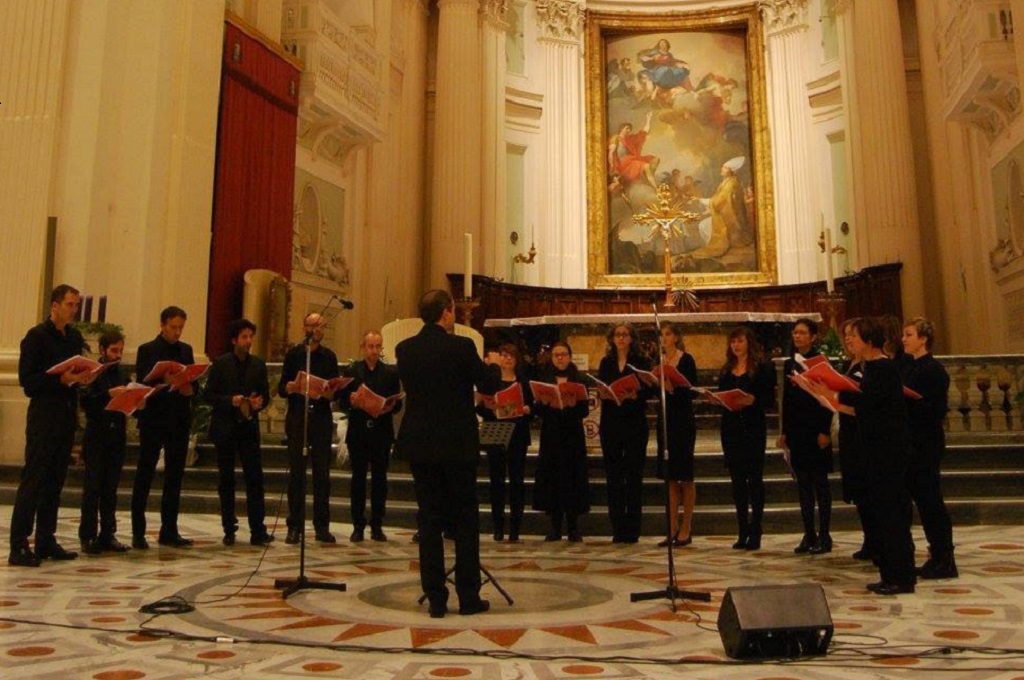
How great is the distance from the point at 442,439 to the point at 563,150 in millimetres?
14974

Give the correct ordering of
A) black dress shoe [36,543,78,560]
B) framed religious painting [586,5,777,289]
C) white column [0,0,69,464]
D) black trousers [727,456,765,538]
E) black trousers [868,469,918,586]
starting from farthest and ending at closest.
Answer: framed religious painting [586,5,777,289] → white column [0,0,69,464] → black trousers [727,456,765,538] → black dress shoe [36,543,78,560] → black trousers [868,469,918,586]

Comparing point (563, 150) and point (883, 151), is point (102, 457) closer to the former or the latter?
point (883, 151)

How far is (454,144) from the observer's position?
52.3 ft

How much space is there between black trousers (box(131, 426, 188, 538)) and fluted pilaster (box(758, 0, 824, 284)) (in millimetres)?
13482

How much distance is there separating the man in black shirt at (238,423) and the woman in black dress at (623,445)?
240cm

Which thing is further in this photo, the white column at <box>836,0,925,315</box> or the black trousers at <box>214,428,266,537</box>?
the white column at <box>836,0,925,315</box>

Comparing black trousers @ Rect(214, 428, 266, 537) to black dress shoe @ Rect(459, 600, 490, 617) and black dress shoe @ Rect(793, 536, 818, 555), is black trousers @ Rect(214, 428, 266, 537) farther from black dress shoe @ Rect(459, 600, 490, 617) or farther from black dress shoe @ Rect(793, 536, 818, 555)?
black dress shoe @ Rect(793, 536, 818, 555)

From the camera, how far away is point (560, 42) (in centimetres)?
1838

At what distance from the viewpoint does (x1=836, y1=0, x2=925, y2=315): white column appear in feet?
46.9

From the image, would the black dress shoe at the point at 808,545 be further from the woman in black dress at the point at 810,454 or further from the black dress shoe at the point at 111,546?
the black dress shoe at the point at 111,546

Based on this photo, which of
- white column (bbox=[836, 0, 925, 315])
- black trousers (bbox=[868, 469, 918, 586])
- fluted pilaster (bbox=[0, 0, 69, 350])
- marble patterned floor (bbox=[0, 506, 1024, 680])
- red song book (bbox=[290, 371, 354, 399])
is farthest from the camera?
white column (bbox=[836, 0, 925, 315])

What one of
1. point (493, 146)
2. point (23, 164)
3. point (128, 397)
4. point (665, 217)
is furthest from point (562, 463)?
point (493, 146)

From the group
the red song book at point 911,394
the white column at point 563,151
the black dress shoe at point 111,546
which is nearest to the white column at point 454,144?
the white column at point 563,151

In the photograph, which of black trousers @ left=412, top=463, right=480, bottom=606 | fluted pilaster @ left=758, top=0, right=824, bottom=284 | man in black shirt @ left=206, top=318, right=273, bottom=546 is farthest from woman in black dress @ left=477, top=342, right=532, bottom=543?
fluted pilaster @ left=758, top=0, right=824, bottom=284
